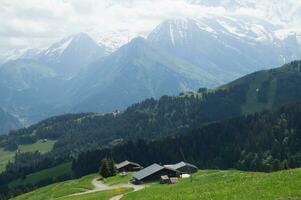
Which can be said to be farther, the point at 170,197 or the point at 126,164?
the point at 126,164

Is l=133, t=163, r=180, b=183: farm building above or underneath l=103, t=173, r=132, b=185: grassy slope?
above

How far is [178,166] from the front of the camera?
150 metres

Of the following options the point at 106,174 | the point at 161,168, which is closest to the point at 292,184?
the point at 161,168

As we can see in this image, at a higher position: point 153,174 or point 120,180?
point 153,174

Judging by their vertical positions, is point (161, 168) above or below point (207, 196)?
below

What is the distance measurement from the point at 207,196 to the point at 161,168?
7446cm

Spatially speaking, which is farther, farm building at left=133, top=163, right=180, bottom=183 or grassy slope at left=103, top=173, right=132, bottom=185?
grassy slope at left=103, top=173, right=132, bottom=185

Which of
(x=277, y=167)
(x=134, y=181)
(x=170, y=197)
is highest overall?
(x=170, y=197)

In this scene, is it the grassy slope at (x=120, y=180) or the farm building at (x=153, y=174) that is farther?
the grassy slope at (x=120, y=180)

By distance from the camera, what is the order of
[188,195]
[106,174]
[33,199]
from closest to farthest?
[188,195], [33,199], [106,174]

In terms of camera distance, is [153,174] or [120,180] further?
[120,180]

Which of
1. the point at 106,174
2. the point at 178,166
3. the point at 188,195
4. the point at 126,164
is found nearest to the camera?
the point at 188,195

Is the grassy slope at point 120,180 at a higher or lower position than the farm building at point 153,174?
lower

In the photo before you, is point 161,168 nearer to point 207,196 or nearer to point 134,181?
point 134,181
